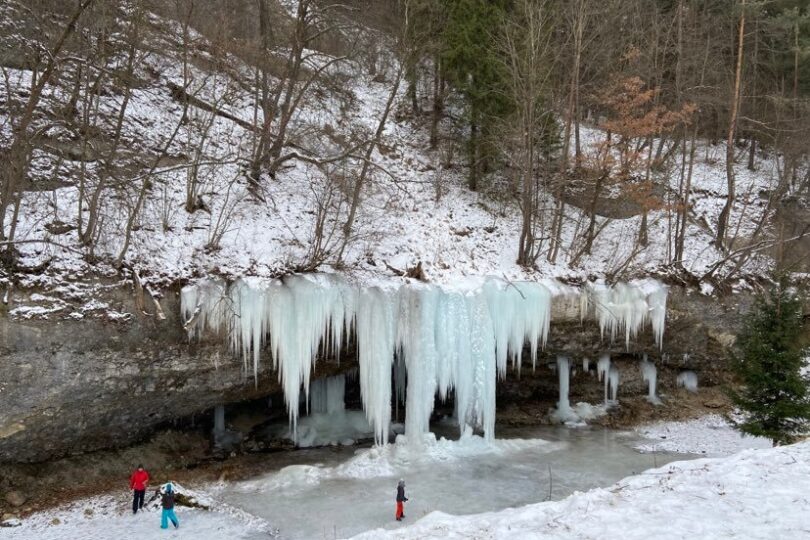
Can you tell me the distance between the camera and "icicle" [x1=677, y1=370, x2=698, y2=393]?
1565cm

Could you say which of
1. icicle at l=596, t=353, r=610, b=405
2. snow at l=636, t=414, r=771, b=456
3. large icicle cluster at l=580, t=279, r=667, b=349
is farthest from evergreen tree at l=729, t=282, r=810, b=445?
icicle at l=596, t=353, r=610, b=405

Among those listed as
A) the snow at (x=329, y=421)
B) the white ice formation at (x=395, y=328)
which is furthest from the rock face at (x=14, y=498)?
the snow at (x=329, y=421)

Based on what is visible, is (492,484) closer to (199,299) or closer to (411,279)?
(411,279)

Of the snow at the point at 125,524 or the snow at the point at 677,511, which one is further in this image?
the snow at the point at 125,524

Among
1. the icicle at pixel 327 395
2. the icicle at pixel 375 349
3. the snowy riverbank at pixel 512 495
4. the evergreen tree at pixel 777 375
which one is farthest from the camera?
the icicle at pixel 327 395

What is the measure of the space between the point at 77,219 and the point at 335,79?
12.4m

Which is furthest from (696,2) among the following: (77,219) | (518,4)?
(77,219)

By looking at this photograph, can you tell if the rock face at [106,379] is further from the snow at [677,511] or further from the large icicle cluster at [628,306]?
the large icicle cluster at [628,306]

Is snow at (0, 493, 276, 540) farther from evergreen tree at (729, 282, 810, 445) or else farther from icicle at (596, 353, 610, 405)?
icicle at (596, 353, 610, 405)

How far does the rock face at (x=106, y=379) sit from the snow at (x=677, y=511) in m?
6.08

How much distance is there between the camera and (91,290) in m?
9.70

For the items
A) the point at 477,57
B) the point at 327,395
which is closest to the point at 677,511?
the point at 327,395

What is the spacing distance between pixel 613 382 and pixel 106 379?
13.3 m

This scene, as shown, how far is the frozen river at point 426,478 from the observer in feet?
29.6
